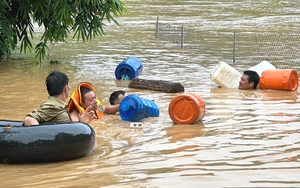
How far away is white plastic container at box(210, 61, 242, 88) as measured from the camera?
534 inches

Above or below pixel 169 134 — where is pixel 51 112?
above

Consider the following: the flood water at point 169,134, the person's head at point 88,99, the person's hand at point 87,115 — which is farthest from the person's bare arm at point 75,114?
the person's hand at point 87,115

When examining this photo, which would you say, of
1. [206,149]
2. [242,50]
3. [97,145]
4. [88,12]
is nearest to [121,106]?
[97,145]

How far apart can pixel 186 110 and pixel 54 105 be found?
267 cm

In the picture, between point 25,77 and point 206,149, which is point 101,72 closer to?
point 25,77

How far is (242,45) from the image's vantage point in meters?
21.1

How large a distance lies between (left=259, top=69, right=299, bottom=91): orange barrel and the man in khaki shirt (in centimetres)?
651

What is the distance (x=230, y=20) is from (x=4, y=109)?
20.5 metres

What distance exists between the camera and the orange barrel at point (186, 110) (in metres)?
9.50

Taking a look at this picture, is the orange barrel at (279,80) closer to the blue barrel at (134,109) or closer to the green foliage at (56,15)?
the green foliage at (56,15)

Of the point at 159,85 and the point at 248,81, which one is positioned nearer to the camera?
the point at 159,85

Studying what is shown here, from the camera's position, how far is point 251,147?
795cm

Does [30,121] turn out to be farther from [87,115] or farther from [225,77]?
[225,77]

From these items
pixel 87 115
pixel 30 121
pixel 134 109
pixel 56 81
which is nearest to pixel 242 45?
pixel 134 109
